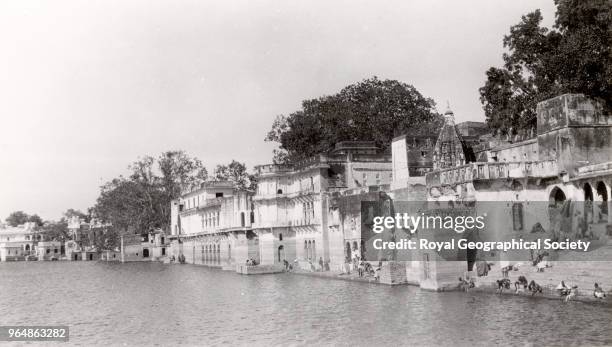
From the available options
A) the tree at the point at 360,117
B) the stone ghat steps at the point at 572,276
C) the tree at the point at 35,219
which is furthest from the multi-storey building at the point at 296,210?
the tree at the point at 35,219

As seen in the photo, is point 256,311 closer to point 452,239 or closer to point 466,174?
point 452,239

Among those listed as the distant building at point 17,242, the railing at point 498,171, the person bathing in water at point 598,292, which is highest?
the railing at point 498,171

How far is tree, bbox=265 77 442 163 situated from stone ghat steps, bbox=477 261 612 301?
29.8 m

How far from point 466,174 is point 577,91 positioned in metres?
7.24

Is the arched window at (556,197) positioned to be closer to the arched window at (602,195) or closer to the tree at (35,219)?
the arched window at (602,195)

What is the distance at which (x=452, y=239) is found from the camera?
29812mm

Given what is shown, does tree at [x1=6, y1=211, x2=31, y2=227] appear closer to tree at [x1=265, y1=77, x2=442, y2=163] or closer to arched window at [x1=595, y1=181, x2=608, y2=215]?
tree at [x1=265, y1=77, x2=442, y2=163]

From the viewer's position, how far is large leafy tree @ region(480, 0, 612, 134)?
3152cm

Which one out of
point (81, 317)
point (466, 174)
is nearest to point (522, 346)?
point (466, 174)

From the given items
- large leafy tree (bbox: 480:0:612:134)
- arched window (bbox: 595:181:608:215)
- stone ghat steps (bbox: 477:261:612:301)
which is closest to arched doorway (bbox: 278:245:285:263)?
large leafy tree (bbox: 480:0:612:134)

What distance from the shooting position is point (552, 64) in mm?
33375

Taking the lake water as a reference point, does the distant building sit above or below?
above

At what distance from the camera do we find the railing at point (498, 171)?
30.6 metres

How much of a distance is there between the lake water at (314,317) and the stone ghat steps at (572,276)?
1008 millimetres
